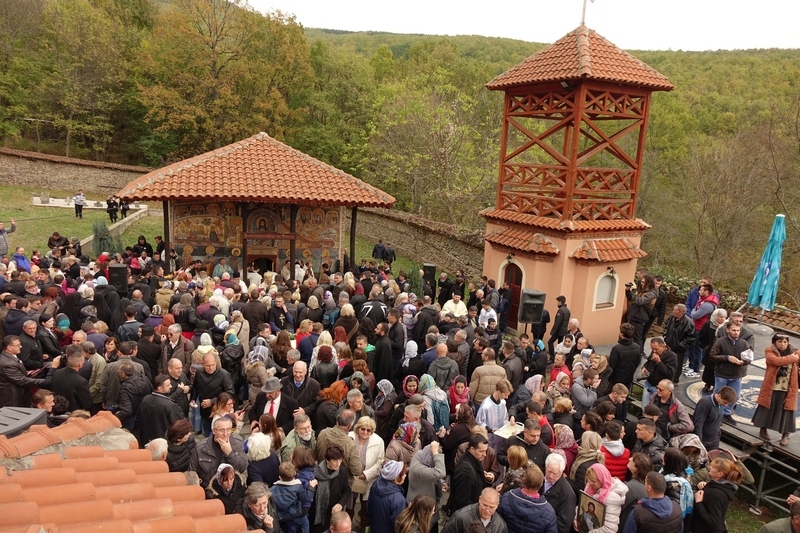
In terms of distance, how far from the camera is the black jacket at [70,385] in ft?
22.0

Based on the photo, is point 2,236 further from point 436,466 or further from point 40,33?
point 40,33

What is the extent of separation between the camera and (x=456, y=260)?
2277 cm

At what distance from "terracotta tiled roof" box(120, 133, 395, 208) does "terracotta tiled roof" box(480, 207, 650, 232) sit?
3.72 m

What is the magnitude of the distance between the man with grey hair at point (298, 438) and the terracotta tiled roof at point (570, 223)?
9287mm

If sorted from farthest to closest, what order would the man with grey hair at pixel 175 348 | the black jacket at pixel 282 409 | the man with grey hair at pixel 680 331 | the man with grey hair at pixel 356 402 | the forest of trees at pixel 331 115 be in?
1. the forest of trees at pixel 331 115
2. the man with grey hair at pixel 680 331
3. the man with grey hair at pixel 175 348
4. the black jacket at pixel 282 409
5. the man with grey hair at pixel 356 402

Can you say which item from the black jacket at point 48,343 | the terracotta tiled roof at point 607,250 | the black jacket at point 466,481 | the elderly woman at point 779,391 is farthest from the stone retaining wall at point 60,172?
the elderly woman at point 779,391

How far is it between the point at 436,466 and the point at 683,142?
36580mm

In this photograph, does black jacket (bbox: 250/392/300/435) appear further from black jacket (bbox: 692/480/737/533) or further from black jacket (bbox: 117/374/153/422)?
black jacket (bbox: 692/480/737/533)

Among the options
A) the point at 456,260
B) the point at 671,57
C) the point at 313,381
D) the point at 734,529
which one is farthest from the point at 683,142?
the point at 313,381

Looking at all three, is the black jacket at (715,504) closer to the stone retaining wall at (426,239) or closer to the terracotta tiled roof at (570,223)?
the terracotta tiled roof at (570,223)

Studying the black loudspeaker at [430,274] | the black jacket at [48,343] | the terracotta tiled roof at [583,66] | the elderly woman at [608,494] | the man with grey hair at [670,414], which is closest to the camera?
the elderly woman at [608,494]

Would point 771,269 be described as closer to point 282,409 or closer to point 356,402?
point 356,402

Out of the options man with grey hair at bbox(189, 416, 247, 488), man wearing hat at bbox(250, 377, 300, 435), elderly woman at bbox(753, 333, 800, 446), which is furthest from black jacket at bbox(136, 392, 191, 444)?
elderly woman at bbox(753, 333, 800, 446)

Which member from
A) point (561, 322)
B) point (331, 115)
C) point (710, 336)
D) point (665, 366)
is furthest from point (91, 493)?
point (331, 115)
